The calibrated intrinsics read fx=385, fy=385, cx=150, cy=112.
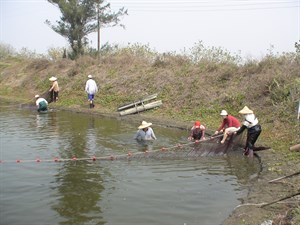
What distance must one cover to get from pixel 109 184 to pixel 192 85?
13646 millimetres

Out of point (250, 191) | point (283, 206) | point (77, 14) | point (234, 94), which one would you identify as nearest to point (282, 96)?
point (234, 94)

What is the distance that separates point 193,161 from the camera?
469 inches

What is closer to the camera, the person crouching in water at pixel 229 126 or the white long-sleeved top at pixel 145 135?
the person crouching in water at pixel 229 126

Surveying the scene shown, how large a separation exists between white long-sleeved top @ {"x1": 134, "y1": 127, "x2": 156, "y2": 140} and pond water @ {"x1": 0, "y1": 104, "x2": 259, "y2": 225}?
0.24m

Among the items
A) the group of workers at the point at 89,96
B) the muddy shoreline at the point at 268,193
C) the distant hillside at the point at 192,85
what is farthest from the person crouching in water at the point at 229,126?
the group of workers at the point at 89,96

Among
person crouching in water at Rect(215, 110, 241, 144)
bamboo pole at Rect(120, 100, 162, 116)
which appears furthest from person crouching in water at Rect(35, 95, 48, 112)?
person crouching in water at Rect(215, 110, 241, 144)

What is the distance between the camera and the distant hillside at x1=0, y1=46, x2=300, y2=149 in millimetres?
16859

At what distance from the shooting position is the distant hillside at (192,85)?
16.9 metres

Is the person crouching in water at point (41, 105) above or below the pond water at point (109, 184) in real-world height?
above

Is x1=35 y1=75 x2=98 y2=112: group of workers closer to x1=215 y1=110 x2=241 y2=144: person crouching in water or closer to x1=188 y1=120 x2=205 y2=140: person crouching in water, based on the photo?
x1=188 y1=120 x2=205 y2=140: person crouching in water

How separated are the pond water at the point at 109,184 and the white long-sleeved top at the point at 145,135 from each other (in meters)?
0.24

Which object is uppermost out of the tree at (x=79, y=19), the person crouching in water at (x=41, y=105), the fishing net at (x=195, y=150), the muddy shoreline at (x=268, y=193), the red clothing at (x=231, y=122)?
the tree at (x=79, y=19)

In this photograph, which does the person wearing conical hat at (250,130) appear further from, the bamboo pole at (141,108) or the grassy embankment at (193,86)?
the bamboo pole at (141,108)

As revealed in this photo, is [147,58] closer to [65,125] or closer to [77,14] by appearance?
[77,14]
